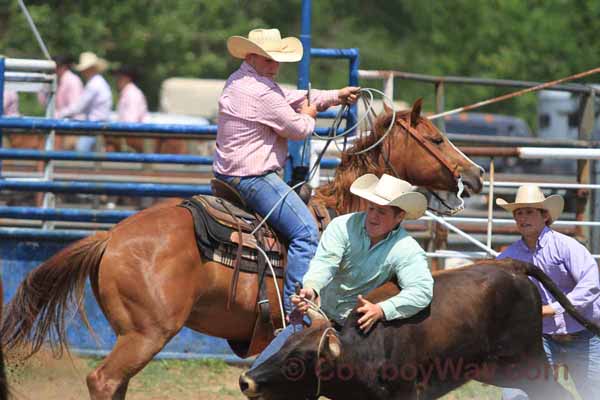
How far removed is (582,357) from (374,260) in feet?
5.54

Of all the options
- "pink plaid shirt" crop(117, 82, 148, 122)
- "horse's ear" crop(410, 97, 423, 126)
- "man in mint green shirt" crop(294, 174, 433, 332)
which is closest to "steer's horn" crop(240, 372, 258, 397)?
"man in mint green shirt" crop(294, 174, 433, 332)

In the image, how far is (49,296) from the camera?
6.06 metres

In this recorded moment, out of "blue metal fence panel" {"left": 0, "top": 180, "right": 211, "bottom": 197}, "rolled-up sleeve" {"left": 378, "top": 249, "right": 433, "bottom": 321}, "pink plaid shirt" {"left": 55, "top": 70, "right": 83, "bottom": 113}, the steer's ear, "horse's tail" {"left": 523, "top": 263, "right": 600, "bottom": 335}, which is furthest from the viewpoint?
"pink plaid shirt" {"left": 55, "top": 70, "right": 83, "bottom": 113}

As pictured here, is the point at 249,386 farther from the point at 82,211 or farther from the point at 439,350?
the point at 82,211

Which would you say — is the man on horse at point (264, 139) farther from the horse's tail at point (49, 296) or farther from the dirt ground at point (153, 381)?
the dirt ground at point (153, 381)

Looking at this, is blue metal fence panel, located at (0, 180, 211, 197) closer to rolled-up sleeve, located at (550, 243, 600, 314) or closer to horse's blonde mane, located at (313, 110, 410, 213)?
horse's blonde mane, located at (313, 110, 410, 213)

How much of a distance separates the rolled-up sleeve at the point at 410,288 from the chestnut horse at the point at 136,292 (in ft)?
4.65

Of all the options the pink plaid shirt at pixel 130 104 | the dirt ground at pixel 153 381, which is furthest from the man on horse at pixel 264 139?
the pink plaid shirt at pixel 130 104

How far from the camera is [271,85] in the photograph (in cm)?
633

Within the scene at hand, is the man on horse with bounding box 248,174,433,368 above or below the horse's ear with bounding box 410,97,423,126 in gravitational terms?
below

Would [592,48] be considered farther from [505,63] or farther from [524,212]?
[524,212]

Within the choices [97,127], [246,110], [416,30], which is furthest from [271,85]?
[416,30]

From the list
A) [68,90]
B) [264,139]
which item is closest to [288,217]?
[264,139]

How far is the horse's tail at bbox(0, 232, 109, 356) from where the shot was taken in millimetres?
5973
